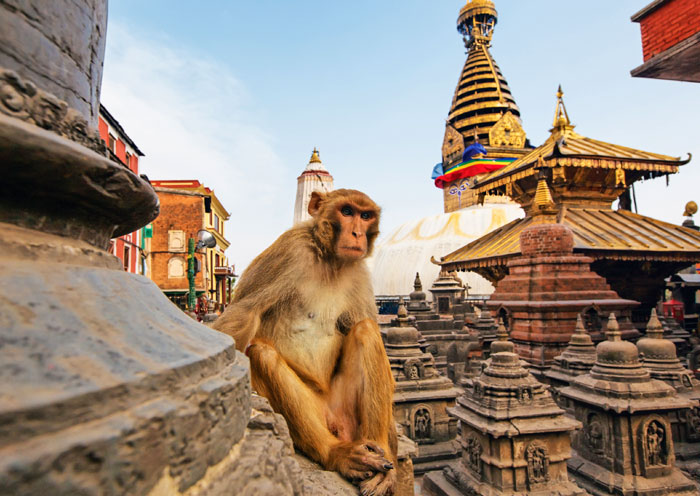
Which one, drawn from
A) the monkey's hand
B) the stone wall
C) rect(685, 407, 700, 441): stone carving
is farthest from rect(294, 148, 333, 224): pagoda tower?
the stone wall

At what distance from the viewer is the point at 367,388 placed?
6.22ft

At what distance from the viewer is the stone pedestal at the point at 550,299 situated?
24.5ft

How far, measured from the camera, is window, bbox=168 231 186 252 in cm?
1944

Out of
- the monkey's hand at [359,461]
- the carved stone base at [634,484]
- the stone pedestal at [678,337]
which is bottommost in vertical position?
the carved stone base at [634,484]

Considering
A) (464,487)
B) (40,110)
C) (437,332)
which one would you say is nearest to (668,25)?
(437,332)

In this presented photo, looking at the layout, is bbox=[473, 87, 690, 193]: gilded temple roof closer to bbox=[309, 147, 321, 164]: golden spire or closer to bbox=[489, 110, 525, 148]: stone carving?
bbox=[309, 147, 321, 164]: golden spire

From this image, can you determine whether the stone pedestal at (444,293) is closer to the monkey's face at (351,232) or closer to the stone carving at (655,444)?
the stone carving at (655,444)

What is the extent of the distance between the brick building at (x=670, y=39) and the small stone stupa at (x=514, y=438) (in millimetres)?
6507

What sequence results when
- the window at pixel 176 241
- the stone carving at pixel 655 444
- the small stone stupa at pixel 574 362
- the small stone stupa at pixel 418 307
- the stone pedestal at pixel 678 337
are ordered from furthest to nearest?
the window at pixel 176 241 → the small stone stupa at pixel 418 307 → the stone pedestal at pixel 678 337 → the small stone stupa at pixel 574 362 → the stone carving at pixel 655 444

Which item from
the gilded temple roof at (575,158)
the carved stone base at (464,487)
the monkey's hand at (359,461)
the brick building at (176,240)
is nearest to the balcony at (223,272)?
the brick building at (176,240)

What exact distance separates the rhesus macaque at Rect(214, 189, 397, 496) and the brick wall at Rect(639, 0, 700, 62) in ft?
26.2

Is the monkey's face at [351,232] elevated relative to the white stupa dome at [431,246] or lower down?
lower down

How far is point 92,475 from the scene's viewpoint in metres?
0.60

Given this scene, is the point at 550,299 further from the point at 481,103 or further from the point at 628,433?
the point at 481,103
